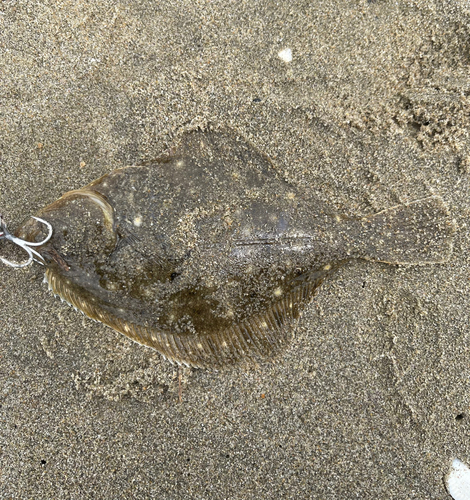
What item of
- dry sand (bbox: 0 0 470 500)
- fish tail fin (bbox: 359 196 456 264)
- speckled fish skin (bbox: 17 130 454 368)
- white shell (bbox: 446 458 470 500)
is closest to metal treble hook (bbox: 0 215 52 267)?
speckled fish skin (bbox: 17 130 454 368)

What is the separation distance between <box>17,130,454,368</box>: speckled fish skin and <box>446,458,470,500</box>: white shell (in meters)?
1.50

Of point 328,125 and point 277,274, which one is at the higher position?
point 328,125

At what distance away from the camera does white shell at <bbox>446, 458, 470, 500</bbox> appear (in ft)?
7.59

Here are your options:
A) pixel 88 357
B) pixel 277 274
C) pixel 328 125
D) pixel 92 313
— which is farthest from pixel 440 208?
pixel 88 357

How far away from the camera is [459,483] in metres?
2.32

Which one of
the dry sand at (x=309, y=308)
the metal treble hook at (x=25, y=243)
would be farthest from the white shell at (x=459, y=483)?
the metal treble hook at (x=25, y=243)

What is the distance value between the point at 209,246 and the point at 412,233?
1479 mm

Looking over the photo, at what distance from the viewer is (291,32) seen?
8.42 ft

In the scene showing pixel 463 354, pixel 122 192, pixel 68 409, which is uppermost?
pixel 122 192

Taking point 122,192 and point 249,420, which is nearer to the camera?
point 122,192

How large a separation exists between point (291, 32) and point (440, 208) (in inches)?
69.4

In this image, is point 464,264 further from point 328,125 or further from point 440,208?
point 328,125

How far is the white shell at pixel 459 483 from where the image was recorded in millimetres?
2314

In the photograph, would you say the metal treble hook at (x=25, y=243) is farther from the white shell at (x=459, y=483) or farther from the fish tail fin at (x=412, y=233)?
the white shell at (x=459, y=483)
